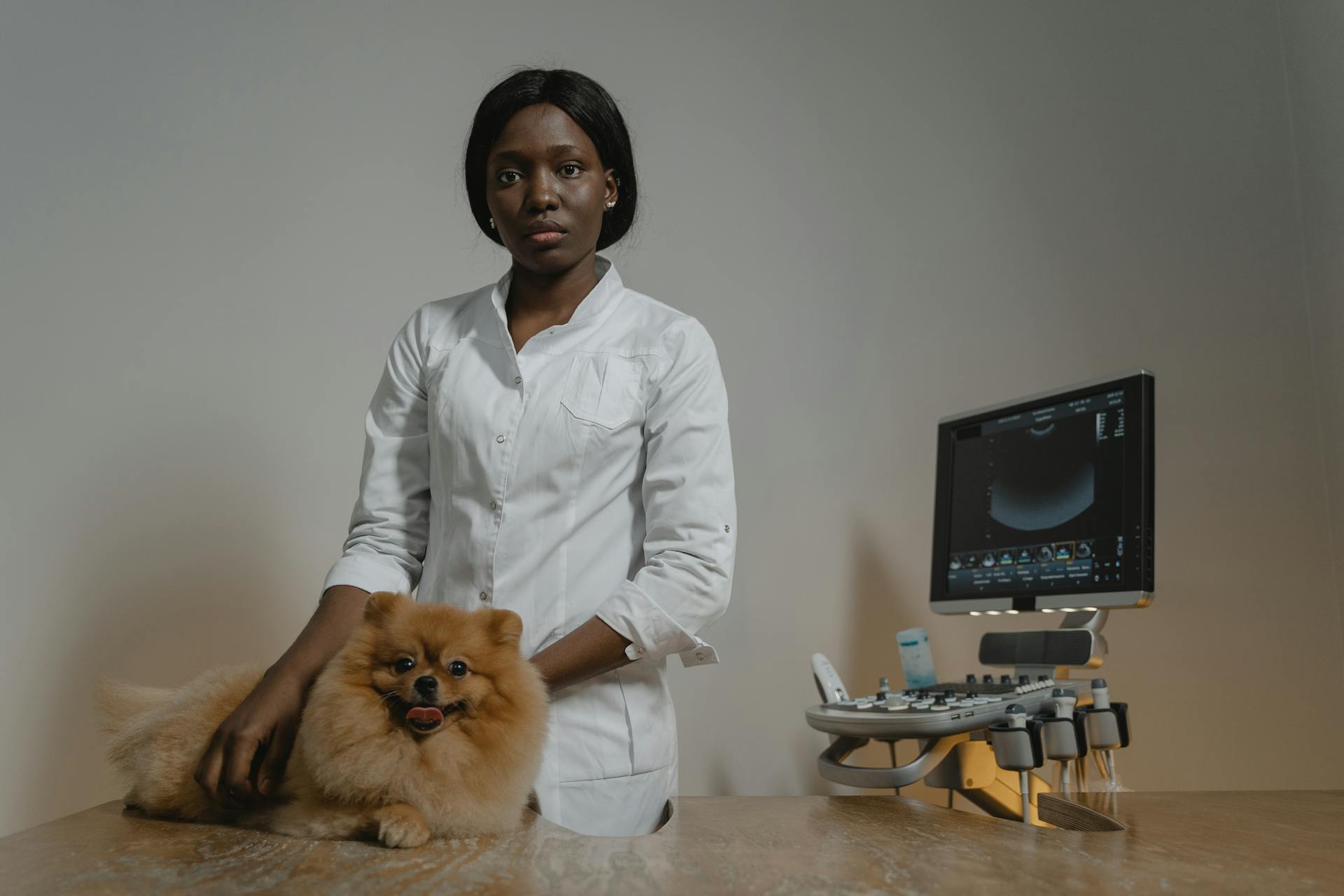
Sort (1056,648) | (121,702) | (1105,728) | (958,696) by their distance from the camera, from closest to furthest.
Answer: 1. (121,702)
2. (1105,728)
3. (958,696)
4. (1056,648)

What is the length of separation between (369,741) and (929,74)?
2.37 metres

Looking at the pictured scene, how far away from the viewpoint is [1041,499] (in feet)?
6.23

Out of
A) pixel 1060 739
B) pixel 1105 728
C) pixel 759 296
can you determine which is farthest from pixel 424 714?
pixel 759 296

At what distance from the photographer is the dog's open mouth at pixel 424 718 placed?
2.86 feet

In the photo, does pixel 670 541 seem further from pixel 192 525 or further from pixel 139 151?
pixel 139 151

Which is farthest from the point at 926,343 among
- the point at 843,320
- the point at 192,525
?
the point at 192,525

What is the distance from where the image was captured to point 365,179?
2.24 meters

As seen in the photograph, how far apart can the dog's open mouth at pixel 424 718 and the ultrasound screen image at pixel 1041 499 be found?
4.31ft

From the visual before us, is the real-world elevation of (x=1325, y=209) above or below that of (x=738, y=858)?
above

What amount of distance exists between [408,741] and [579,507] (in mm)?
432

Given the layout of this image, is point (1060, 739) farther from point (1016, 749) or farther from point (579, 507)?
point (579, 507)

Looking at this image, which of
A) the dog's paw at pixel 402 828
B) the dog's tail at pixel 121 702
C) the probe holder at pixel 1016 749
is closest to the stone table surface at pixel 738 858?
the dog's paw at pixel 402 828

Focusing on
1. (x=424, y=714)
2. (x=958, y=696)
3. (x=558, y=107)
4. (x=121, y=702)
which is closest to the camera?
(x=424, y=714)

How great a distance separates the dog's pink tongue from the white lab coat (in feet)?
0.90
